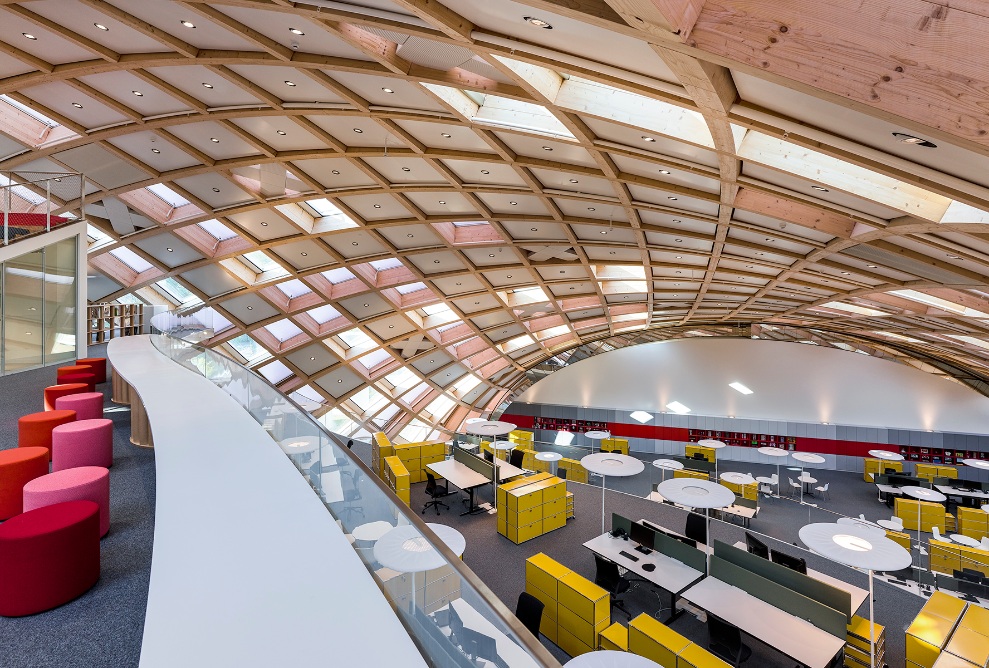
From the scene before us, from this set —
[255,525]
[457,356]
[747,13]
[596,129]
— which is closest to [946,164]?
[747,13]

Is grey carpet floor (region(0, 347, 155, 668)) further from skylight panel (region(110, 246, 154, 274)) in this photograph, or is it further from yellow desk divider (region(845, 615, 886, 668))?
skylight panel (region(110, 246, 154, 274))

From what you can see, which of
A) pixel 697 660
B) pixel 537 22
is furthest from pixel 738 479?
pixel 537 22

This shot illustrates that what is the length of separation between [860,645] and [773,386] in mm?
34077

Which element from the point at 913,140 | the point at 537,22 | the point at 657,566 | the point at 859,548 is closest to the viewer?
the point at 913,140

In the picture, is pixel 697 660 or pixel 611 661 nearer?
pixel 611 661

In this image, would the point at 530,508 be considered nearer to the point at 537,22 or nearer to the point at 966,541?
the point at 537,22

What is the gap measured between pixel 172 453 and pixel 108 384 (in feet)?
40.8

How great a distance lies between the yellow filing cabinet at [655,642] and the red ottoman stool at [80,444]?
31.5 feet

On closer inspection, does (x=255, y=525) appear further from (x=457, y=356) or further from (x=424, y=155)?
(x=457, y=356)

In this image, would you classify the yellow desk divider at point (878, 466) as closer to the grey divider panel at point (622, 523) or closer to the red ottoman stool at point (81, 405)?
the grey divider panel at point (622, 523)

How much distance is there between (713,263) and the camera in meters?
17.8

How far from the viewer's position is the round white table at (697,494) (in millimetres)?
11359

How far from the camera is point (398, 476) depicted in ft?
57.4

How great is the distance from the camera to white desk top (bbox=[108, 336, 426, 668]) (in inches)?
116
